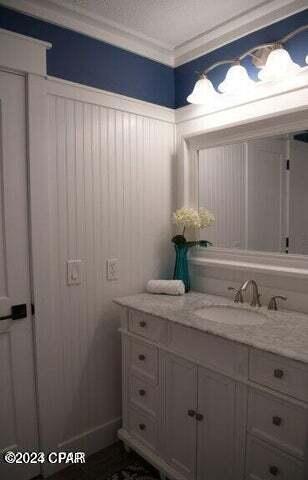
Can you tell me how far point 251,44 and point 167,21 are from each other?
472 millimetres

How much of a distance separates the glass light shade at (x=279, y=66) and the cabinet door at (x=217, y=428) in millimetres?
1406

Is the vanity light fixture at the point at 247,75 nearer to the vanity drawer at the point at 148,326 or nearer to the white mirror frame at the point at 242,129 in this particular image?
the white mirror frame at the point at 242,129

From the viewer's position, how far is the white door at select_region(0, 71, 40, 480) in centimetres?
161

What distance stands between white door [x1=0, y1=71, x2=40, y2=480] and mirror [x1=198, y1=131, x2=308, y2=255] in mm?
1092

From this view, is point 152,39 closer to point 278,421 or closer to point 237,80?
point 237,80

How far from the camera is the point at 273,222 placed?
180cm

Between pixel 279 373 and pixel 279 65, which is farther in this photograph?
pixel 279 65

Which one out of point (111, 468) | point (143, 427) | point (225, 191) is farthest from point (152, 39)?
point (111, 468)

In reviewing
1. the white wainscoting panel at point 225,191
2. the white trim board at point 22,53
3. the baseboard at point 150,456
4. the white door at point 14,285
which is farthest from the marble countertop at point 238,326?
the white trim board at point 22,53

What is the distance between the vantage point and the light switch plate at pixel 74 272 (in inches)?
72.1

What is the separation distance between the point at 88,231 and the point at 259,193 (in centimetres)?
97

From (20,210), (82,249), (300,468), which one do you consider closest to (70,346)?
(82,249)

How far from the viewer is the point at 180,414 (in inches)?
63.6

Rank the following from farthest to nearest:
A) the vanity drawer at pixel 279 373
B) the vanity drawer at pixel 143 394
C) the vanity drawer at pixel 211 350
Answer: the vanity drawer at pixel 143 394, the vanity drawer at pixel 211 350, the vanity drawer at pixel 279 373
